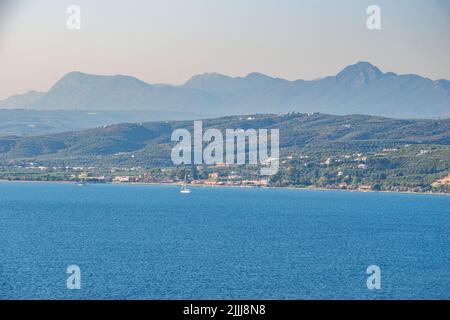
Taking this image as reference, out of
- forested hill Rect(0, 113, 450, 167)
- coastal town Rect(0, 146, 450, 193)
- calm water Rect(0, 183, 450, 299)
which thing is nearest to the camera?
calm water Rect(0, 183, 450, 299)

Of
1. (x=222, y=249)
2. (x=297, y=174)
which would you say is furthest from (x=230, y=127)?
(x=222, y=249)

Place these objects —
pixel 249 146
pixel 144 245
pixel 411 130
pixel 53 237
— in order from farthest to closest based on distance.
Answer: pixel 411 130
pixel 249 146
pixel 53 237
pixel 144 245

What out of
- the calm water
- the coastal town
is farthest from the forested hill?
the calm water

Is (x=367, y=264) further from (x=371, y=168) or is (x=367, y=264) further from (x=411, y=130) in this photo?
(x=411, y=130)

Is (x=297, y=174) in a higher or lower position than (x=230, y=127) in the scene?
lower

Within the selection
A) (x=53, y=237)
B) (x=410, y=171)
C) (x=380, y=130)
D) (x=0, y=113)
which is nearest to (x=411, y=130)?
(x=380, y=130)

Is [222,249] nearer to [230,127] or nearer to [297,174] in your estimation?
[297,174]

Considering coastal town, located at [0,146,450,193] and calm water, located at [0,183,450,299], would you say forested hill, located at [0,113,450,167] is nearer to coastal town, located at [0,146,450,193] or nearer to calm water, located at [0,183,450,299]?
coastal town, located at [0,146,450,193]

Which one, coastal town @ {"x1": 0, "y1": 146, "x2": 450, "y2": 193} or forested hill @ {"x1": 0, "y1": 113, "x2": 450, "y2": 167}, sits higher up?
forested hill @ {"x1": 0, "y1": 113, "x2": 450, "y2": 167}

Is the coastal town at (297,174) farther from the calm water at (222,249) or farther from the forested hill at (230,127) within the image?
the calm water at (222,249)
